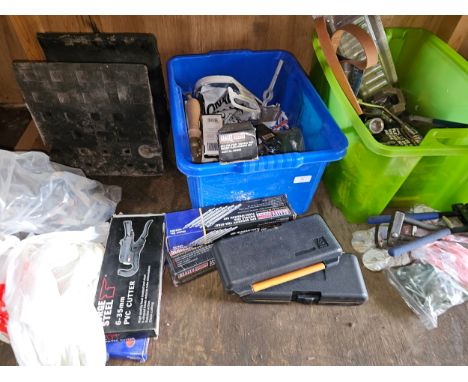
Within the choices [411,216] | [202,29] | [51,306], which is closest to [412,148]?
[411,216]

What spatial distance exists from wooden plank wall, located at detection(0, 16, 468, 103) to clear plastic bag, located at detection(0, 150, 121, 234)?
0.31m

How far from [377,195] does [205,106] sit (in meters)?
0.49

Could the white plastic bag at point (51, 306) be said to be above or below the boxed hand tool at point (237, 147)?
below

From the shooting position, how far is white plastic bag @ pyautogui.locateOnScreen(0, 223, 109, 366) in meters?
0.54

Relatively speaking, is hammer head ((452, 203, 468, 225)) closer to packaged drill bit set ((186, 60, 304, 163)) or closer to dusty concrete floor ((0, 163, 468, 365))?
dusty concrete floor ((0, 163, 468, 365))

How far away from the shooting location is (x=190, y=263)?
69 cm

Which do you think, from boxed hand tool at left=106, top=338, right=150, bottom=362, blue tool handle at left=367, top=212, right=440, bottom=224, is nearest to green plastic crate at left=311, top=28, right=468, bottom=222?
blue tool handle at left=367, top=212, right=440, bottom=224

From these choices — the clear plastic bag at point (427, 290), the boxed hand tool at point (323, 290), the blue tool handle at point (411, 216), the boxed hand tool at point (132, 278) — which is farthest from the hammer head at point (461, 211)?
the boxed hand tool at point (132, 278)

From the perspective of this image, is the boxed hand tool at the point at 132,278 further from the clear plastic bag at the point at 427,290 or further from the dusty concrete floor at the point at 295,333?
the clear plastic bag at the point at 427,290

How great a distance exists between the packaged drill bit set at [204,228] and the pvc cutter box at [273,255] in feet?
0.11

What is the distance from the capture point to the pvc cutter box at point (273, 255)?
24.7 inches

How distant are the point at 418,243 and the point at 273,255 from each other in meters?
0.32

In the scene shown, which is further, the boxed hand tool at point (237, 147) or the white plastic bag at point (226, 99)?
the white plastic bag at point (226, 99)

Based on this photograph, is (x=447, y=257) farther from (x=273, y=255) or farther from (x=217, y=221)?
(x=217, y=221)
